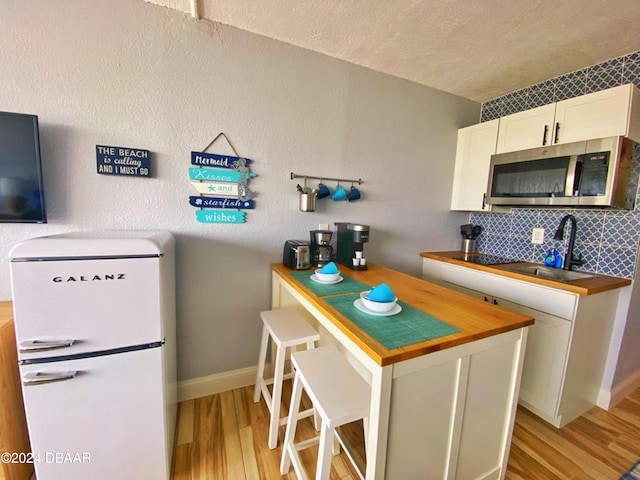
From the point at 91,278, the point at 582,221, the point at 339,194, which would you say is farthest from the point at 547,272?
the point at 91,278

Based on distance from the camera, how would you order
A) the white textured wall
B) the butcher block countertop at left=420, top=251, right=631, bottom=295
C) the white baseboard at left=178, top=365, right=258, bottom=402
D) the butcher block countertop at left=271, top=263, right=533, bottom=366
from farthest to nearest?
the white baseboard at left=178, top=365, right=258, bottom=402 < the butcher block countertop at left=420, top=251, right=631, bottom=295 < the white textured wall < the butcher block countertop at left=271, top=263, right=533, bottom=366

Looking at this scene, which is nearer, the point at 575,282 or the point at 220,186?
the point at 575,282

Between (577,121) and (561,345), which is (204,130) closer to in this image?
(577,121)

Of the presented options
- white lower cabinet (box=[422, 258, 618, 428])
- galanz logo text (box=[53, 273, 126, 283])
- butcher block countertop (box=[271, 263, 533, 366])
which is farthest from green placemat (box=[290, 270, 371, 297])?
white lower cabinet (box=[422, 258, 618, 428])

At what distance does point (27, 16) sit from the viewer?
1.27 m

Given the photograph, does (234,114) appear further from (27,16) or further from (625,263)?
(625,263)

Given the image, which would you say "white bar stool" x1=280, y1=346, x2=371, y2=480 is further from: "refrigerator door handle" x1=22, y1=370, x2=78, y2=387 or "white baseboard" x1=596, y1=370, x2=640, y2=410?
"white baseboard" x1=596, y1=370, x2=640, y2=410

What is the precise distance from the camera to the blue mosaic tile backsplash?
1.71 metres

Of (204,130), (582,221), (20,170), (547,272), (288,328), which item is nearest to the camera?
(20,170)

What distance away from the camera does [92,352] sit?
103 centimetres

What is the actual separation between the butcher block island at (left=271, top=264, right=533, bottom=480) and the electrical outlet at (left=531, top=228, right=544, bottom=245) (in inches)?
54.7

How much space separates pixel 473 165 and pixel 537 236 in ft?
2.58

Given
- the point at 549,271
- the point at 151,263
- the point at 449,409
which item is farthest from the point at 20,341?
the point at 549,271

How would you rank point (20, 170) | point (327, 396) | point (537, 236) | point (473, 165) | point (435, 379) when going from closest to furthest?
point (435, 379), point (327, 396), point (20, 170), point (537, 236), point (473, 165)
